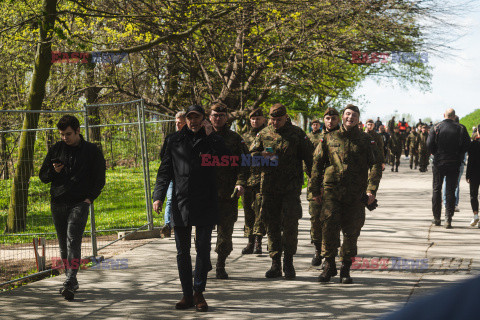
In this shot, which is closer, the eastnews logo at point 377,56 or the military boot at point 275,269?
the military boot at point 275,269

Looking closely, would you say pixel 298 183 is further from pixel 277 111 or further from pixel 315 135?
pixel 315 135

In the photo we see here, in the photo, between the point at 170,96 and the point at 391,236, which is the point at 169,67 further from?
the point at 391,236

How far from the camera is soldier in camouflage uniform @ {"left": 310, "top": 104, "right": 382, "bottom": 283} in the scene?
7.00m

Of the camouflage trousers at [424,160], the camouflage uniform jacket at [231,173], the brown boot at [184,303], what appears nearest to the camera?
the brown boot at [184,303]

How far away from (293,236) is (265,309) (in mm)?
1584

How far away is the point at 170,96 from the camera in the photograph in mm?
21078

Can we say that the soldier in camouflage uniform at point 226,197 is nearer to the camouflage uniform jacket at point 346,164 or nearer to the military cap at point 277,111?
the military cap at point 277,111

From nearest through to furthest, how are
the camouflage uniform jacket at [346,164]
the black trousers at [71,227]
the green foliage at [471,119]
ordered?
the black trousers at [71,227] < the camouflage uniform jacket at [346,164] < the green foliage at [471,119]

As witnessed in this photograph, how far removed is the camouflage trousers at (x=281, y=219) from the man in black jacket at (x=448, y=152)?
17.5ft

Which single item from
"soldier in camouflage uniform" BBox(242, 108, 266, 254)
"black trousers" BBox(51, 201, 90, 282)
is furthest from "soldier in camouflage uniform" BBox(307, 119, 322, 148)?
"black trousers" BBox(51, 201, 90, 282)

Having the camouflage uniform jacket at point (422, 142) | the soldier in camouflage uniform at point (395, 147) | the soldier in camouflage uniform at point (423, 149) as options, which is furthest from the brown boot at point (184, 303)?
the soldier in camouflage uniform at point (395, 147)

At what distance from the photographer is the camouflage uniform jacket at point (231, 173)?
731 centimetres

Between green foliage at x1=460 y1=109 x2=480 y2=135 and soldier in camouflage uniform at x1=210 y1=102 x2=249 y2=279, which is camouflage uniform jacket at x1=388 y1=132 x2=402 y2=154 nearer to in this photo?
soldier in camouflage uniform at x1=210 y1=102 x2=249 y2=279

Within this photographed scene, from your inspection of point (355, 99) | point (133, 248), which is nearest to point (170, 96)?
point (133, 248)
